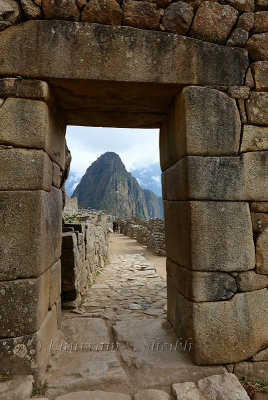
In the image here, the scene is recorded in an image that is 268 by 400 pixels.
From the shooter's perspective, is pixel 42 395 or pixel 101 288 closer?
pixel 42 395

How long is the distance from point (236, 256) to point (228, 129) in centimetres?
122

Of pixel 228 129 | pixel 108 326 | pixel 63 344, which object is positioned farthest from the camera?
pixel 108 326

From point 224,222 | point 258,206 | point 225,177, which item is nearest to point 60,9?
point 225,177

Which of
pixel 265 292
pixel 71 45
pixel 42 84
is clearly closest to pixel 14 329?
pixel 42 84

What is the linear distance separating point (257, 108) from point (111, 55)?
151 cm

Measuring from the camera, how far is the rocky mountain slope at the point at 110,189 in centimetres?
8469

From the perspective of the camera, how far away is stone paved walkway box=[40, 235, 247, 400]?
1.99m

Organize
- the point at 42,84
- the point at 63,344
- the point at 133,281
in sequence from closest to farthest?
the point at 42,84
the point at 63,344
the point at 133,281

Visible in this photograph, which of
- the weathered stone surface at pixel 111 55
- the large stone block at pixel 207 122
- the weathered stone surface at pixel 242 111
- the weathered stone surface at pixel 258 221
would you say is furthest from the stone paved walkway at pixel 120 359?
the weathered stone surface at pixel 111 55

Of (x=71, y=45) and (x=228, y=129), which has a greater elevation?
(x=71, y=45)

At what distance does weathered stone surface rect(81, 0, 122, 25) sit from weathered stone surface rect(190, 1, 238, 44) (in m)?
0.75

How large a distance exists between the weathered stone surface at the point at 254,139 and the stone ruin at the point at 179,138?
0.01 meters

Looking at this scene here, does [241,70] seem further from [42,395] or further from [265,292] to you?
[42,395]

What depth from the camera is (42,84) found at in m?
2.21
